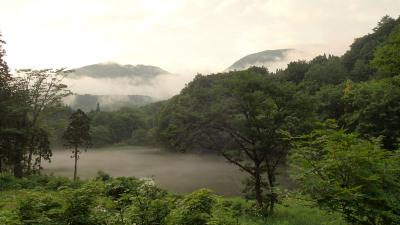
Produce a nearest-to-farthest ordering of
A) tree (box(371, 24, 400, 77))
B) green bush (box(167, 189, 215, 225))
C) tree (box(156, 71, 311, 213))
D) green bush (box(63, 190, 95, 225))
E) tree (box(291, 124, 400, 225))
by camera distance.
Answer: tree (box(291, 124, 400, 225)) → green bush (box(167, 189, 215, 225)) → green bush (box(63, 190, 95, 225)) → tree (box(156, 71, 311, 213)) → tree (box(371, 24, 400, 77))

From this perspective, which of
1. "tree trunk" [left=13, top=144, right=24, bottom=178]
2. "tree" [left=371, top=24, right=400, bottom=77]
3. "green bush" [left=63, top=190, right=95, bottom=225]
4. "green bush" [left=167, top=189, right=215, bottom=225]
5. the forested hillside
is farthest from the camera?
"tree trunk" [left=13, top=144, right=24, bottom=178]

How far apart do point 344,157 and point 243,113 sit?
14.8 meters

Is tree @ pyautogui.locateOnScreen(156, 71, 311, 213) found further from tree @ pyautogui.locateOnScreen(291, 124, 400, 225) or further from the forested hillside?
tree @ pyautogui.locateOnScreen(291, 124, 400, 225)

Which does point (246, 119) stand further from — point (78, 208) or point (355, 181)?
point (355, 181)

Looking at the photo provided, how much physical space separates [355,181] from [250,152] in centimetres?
1813

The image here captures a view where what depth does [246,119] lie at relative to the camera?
69.6 feet

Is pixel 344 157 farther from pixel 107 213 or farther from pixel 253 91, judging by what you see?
pixel 253 91

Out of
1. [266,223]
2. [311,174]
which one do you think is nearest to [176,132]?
[266,223]

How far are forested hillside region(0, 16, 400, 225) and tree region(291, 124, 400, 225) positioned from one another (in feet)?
0.07

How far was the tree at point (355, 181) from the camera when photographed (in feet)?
20.7

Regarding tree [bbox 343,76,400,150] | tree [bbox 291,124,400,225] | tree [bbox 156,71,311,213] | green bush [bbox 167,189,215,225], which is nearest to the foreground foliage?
green bush [bbox 167,189,215,225]

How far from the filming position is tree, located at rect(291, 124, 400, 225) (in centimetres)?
630

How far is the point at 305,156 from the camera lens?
796 cm

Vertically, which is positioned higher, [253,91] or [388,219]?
[253,91]
